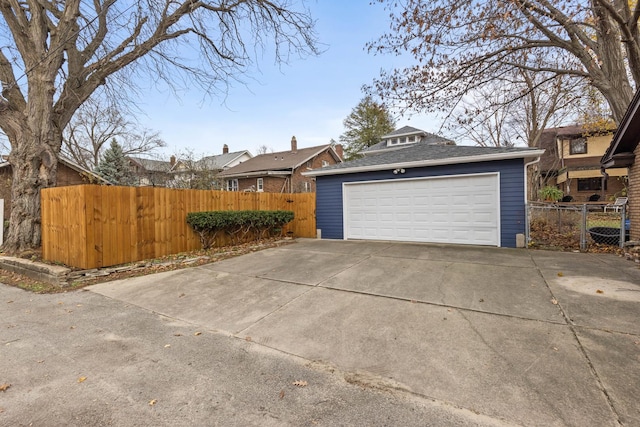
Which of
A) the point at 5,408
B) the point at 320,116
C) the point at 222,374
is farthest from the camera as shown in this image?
the point at 320,116

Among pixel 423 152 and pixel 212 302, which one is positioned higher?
pixel 423 152

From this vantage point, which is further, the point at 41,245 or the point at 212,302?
the point at 41,245

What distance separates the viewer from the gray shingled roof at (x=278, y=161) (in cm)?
2205

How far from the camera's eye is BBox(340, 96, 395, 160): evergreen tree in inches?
1191

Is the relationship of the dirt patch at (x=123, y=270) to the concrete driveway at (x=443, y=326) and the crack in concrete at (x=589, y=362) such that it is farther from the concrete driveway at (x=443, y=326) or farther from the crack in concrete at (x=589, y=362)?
the crack in concrete at (x=589, y=362)

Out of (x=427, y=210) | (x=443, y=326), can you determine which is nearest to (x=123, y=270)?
(x=443, y=326)

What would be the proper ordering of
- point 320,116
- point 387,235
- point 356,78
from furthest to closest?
point 320,116 < point 387,235 < point 356,78

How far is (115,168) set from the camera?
19750mm

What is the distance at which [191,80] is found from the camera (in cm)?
940

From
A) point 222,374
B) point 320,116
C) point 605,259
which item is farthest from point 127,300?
point 320,116

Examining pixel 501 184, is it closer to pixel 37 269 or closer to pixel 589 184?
pixel 37 269

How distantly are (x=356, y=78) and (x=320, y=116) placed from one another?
7.08 m

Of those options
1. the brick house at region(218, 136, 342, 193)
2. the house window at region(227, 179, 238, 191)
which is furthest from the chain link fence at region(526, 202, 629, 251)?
the house window at region(227, 179, 238, 191)

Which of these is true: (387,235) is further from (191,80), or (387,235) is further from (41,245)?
(41,245)
